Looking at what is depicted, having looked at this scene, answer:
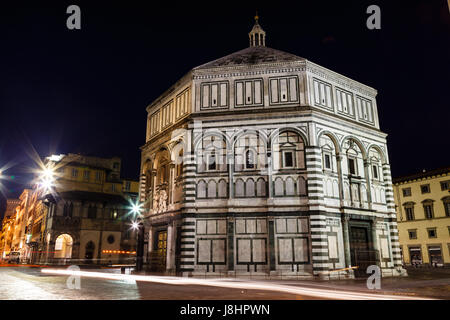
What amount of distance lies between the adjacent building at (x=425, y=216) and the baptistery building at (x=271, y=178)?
21.9m

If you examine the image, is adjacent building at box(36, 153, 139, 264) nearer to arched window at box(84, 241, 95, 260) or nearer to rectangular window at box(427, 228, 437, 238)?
arched window at box(84, 241, 95, 260)

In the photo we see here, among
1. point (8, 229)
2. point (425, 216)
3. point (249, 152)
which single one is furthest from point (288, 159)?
point (8, 229)

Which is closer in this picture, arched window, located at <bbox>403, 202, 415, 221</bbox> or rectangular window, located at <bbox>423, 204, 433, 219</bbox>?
rectangular window, located at <bbox>423, 204, 433, 219</bbox>

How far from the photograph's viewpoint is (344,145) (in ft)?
78.4

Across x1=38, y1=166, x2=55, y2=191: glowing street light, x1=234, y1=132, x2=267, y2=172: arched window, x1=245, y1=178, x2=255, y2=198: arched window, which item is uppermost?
x1=38, y1=166, x2=55, y2=191: glowing street light

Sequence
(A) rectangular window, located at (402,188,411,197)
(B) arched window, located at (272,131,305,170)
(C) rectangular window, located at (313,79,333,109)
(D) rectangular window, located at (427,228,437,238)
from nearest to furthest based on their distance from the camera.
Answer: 1. (B) arched window, located at (272,131,305,170)
2. (C) rectangular window, located at (313,79,333,109)
3. (D) rectangular window, located at (427,228,437,238)
4. (A) rectangular window, located at (402,188,411,197)

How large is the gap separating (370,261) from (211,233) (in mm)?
10119

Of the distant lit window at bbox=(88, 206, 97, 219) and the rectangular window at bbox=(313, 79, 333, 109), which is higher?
the rectangular window at bbox=(313, 79, 333, 109)

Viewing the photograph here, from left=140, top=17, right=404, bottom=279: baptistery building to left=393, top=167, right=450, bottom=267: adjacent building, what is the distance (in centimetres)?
2186

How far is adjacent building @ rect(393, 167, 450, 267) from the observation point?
41616 millimetres

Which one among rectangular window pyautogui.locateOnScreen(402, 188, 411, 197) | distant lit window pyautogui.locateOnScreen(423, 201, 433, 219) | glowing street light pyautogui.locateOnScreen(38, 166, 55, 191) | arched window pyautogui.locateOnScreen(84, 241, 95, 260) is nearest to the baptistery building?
arched window pyautogui.locateOnScreen(84, 241, 95, 260)

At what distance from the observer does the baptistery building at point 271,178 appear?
20.9 m
